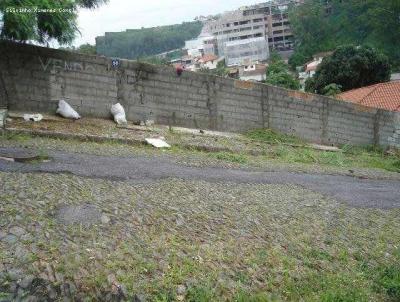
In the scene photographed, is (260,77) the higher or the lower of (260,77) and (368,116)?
the higher

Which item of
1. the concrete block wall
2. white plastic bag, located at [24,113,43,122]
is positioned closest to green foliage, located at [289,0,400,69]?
the concrete block wall

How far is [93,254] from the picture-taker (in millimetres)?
3211

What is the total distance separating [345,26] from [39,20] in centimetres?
5595

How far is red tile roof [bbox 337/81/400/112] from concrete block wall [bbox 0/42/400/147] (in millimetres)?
9272

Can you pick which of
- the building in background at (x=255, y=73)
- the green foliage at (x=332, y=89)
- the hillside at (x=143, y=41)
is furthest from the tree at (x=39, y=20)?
the hillside at (x=143, y=41)

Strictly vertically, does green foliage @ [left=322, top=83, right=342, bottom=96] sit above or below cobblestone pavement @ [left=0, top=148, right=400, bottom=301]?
above

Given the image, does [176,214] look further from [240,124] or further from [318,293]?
[240,124]

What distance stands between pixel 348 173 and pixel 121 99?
5940mm

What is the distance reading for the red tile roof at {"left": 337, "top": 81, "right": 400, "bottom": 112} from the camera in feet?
79.2

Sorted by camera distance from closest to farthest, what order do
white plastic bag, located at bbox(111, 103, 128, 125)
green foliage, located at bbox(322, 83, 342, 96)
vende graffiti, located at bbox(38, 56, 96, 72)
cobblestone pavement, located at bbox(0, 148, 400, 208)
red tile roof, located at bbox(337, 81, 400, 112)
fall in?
cobblestone pavement, located at bbox(0, 148, 400, 208), vende graffiti, located at bbox(38, 56, 96, 72), white plastic bag, located at bbox(111, 103, 128, 125), red tile roof, located at bbox(337, 81, 400, 112), green foliage, located at bbox(322, 83, 342, 96)

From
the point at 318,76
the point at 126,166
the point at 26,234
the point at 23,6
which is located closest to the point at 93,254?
the point at 26,234

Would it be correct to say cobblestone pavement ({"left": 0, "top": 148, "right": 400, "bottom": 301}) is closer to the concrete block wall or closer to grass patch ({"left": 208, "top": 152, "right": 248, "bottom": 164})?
grass patch ({"left": 208, "top": 152, "right": 248, "bottom": 164})

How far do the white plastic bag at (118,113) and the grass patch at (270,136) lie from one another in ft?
13.4

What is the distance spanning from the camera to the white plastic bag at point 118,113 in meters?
10.2
